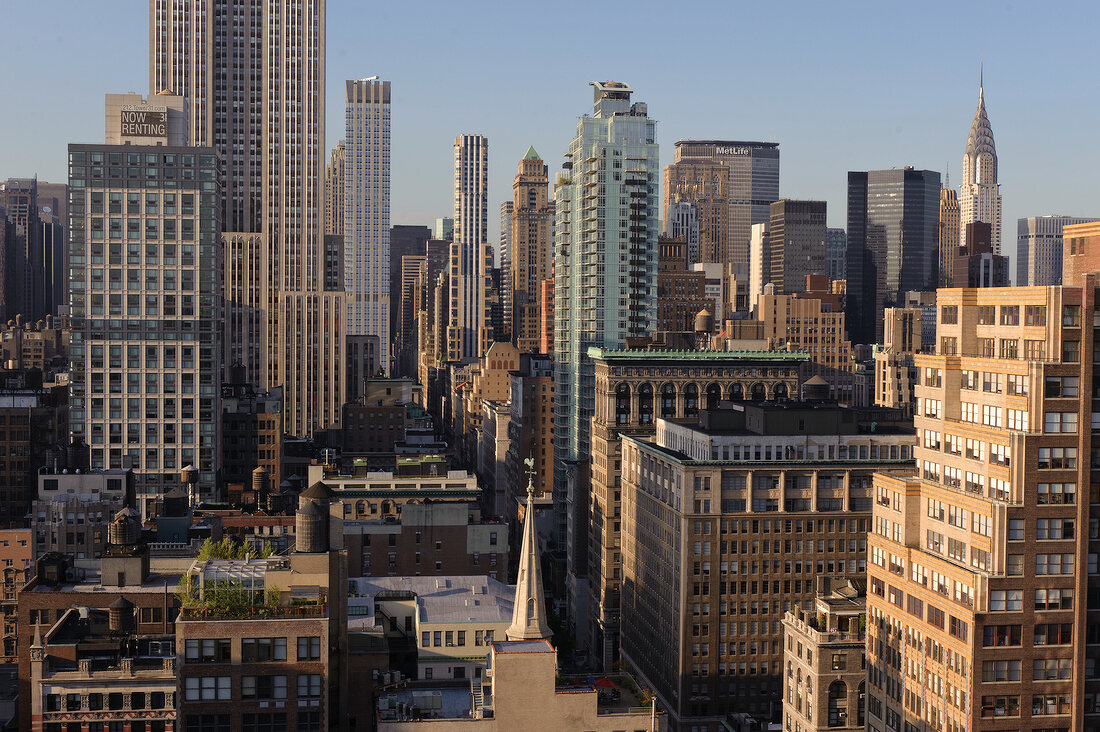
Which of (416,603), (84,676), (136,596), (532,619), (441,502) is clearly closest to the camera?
(84,676)

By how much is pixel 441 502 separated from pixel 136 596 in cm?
6418

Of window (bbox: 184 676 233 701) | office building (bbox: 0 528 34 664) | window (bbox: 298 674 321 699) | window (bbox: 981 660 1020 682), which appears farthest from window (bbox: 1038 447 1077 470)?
office building (bbox: 0 528 34 664)

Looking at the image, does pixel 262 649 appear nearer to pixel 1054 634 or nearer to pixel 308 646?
pixel 308 646

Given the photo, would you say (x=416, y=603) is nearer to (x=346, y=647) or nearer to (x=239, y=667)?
(x=346, y=647)

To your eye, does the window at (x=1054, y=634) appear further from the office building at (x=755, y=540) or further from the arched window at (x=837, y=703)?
the office building at (x=755, y=540)

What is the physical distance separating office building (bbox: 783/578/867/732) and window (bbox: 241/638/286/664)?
2059 inches

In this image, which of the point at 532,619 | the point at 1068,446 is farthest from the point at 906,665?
the point at 532,619

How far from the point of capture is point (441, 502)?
648ft

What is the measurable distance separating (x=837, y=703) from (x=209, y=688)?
58.9 metres

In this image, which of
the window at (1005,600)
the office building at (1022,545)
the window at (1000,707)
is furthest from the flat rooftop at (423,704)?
the window at (1005,600)

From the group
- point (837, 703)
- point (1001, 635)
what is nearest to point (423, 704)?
point (837, 703)

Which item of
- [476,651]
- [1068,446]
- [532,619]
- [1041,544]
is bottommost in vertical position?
[476,651]

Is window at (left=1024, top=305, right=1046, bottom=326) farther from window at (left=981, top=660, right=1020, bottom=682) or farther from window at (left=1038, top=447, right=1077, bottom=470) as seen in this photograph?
window at (left=981, top=660, right=1020, bottom=682)

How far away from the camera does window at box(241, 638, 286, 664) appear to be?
3844 inches
